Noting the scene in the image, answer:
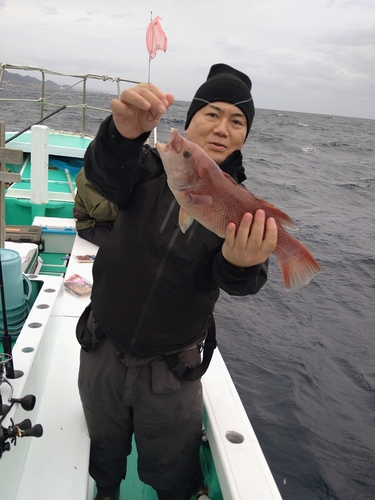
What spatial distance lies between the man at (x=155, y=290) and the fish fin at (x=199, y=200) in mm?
214

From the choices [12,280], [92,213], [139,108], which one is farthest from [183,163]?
[92,213]

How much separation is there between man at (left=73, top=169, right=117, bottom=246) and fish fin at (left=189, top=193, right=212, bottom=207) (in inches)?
130

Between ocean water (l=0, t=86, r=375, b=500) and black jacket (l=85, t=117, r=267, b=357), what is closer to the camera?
black jacket (l=85, t=117, r=267, b=357)

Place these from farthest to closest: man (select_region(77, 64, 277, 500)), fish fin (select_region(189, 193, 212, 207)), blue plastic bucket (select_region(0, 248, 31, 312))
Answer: blue plastic bucket (select_region(0, 248, 31, 312)), man (select_region(77, 64, 277, 500)), fish fin (select_region(189, 193, 212, 207))

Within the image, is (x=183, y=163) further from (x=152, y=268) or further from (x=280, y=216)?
(x=152, y=268)

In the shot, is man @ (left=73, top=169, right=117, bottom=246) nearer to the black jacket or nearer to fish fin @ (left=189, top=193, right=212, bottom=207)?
the black jacket

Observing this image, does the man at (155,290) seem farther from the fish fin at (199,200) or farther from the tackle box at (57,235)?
the tackle box at (57,235)

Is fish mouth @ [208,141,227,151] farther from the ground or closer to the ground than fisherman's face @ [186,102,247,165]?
closer to the ground

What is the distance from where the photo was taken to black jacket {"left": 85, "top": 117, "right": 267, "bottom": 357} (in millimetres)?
2168

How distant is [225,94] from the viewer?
A: 7.61 ft

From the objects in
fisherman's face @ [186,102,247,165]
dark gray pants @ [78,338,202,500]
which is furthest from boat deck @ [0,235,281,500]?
fisherman's face @ [186,102,247,165]

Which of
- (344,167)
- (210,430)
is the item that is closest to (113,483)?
(210,430)

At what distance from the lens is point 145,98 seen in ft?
5.46

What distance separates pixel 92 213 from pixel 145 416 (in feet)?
10.4
